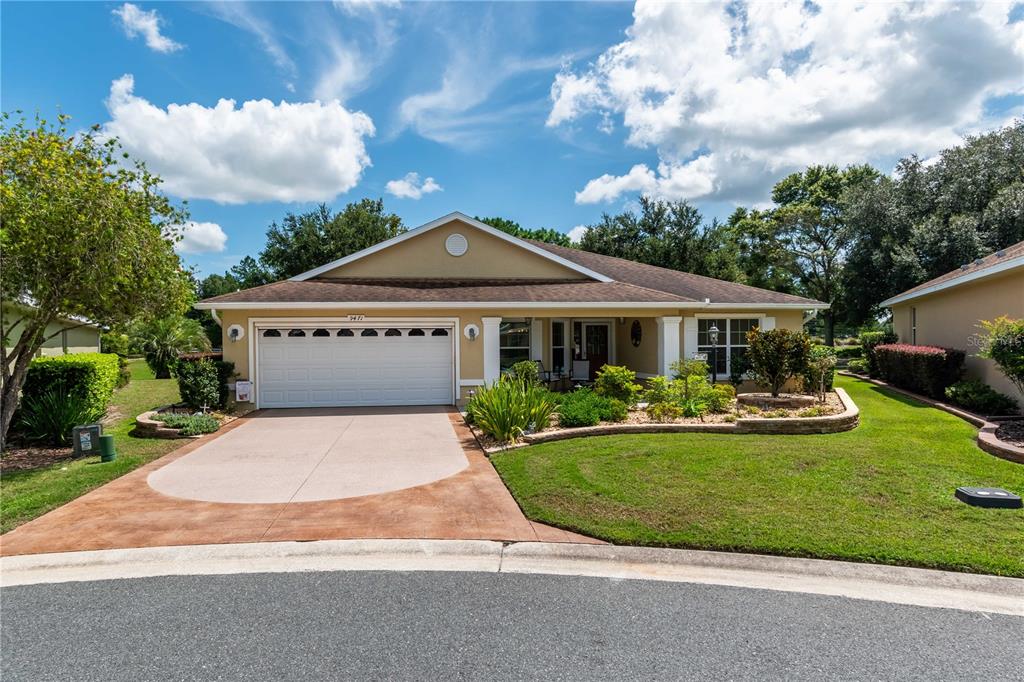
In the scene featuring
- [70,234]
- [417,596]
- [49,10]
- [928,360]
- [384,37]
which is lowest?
[417,596]

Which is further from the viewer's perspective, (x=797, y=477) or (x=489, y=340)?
(x=489, y=340)

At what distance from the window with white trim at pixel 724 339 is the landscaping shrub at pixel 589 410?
5.35 m

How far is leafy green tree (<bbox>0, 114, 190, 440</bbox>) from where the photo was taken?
8.07 m

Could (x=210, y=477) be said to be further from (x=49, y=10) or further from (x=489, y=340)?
(x=49, y=10)

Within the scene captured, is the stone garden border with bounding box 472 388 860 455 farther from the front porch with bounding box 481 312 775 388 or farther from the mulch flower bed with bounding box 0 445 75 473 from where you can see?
the mulch flower bed with bounding box 0 445 75 473

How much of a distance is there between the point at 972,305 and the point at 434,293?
13473 millimetres

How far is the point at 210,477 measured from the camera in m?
7.60

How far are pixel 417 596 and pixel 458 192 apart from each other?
2168cm

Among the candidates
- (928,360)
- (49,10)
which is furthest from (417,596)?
(928,360)

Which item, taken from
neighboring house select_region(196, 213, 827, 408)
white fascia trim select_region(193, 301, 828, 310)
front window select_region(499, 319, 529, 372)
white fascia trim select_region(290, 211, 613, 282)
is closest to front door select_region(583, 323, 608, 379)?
neighboring house select_region(196, 213, 827, 408)

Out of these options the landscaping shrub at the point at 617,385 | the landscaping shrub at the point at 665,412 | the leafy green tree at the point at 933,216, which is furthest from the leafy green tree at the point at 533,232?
the landscaping shrub at the point at 665,412

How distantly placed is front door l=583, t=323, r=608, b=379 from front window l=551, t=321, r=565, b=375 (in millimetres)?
1163

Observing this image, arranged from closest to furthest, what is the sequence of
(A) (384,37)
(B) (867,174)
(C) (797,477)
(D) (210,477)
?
(C) (797,477)
(D) (210,477)
(A) (384,37)
(B) (867,174)

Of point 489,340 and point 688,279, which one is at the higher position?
point 688,279
